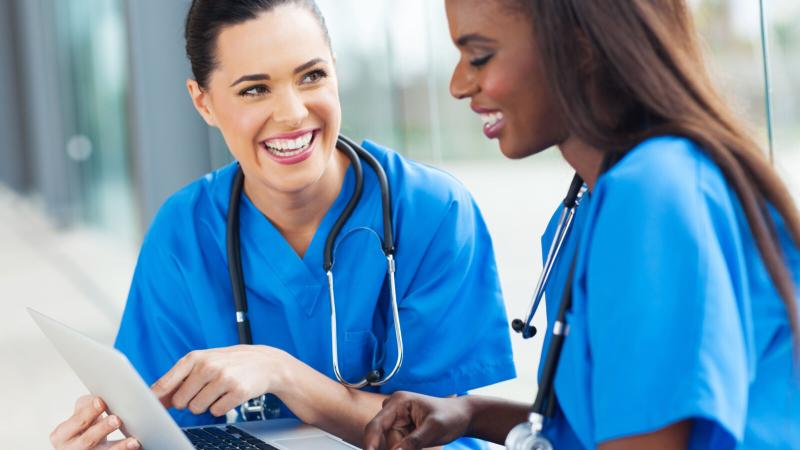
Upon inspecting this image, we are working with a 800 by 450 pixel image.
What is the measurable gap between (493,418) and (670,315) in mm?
450

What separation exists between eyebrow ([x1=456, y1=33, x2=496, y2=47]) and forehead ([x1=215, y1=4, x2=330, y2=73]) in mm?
482

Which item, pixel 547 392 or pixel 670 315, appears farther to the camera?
pixel 547 392

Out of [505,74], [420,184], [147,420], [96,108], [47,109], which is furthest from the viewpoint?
[47,109]

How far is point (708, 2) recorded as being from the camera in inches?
59.3

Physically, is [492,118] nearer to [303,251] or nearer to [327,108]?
[327,108]

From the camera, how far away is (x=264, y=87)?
1431mm

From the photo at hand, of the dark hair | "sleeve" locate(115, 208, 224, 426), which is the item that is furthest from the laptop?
the dark hair

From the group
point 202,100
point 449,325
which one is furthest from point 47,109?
point 449,325

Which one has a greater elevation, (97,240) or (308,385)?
(308,385)

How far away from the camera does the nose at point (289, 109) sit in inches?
55.4

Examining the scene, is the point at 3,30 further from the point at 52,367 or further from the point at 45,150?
the point at 52,367

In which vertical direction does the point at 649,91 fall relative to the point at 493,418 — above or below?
above

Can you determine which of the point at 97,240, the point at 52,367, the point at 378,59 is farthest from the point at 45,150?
the point at 378,59

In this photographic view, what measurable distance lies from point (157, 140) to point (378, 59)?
3.11 ft
